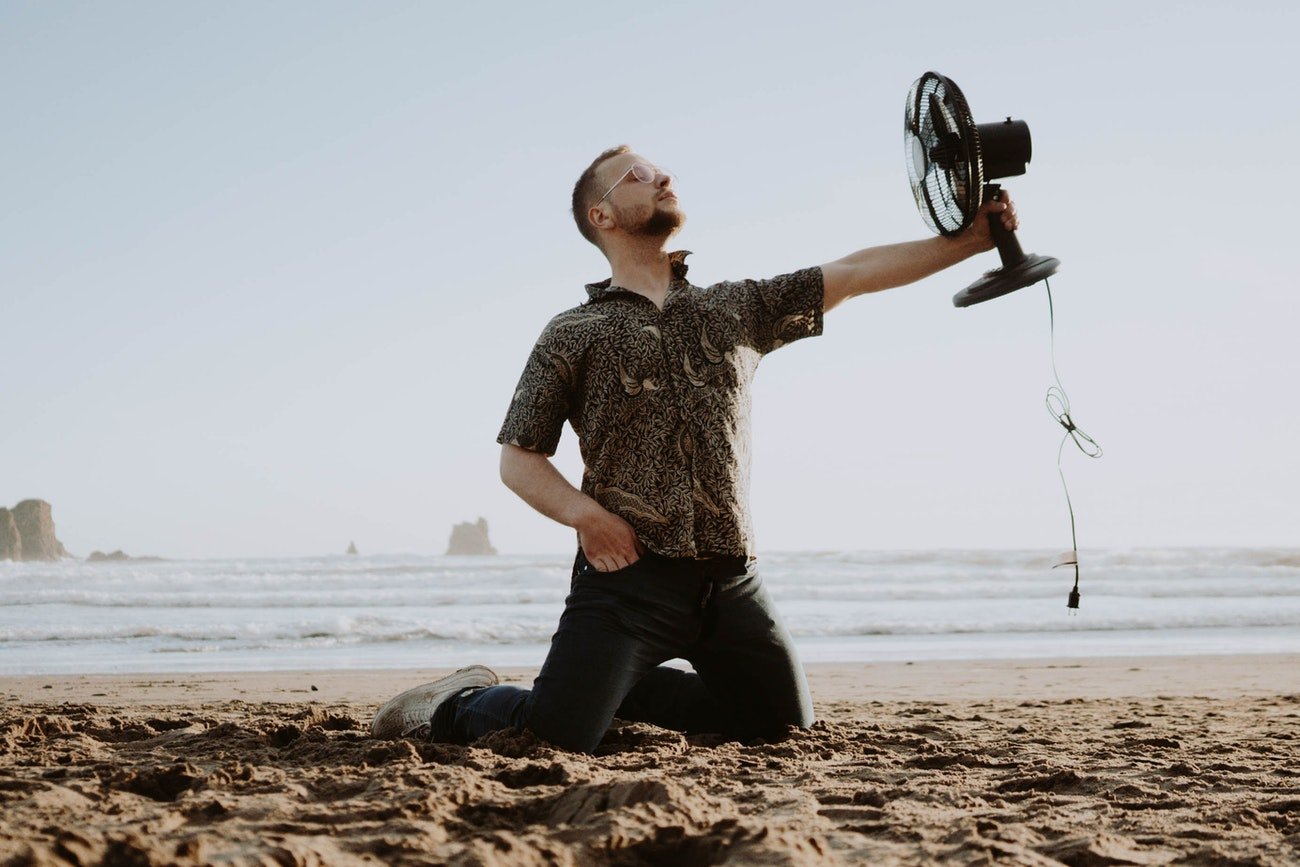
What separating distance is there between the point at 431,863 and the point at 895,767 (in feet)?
6.13

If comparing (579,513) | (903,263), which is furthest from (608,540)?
(903,263)

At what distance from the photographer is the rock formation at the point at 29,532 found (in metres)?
58.9

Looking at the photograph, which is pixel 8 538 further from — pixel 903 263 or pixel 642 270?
pixel 903 263

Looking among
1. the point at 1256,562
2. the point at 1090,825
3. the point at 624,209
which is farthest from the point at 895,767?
the point at 1256,562

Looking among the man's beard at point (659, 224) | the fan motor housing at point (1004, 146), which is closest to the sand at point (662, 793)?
Answer: the man's beard at point (659, 224)

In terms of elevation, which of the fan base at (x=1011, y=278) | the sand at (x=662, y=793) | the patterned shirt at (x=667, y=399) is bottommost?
the sand at (x=662, y=793)

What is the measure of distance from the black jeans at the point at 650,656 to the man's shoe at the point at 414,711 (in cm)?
5

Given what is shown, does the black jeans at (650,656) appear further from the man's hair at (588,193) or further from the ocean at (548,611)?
the ocean at (548,611)

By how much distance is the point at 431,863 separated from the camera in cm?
198

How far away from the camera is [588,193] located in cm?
392

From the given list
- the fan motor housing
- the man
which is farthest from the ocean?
the fan motor housing

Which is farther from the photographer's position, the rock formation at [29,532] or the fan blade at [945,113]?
the rock formation at [29,532]

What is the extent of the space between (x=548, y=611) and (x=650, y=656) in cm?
1045

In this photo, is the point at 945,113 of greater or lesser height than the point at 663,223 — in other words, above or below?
above
